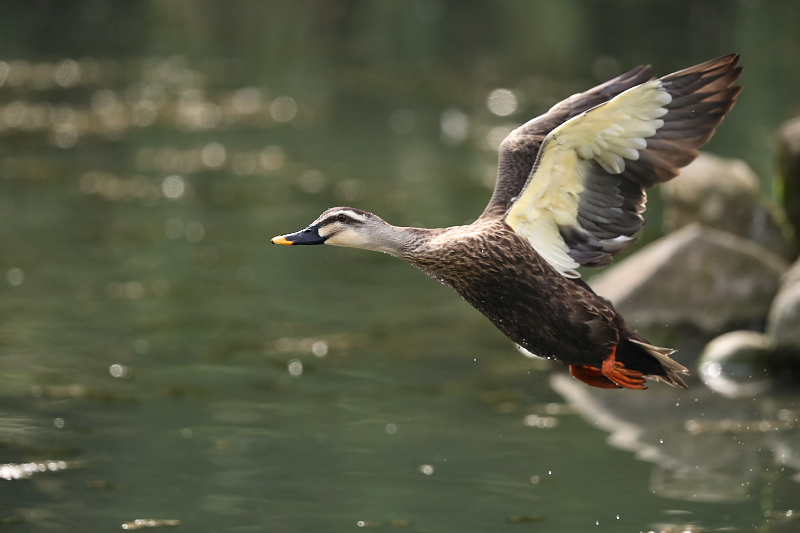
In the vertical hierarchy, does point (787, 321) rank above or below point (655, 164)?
above

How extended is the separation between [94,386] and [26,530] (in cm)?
298

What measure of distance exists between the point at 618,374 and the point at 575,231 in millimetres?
907

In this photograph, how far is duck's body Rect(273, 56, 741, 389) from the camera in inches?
274

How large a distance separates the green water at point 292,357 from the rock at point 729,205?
8.78ft

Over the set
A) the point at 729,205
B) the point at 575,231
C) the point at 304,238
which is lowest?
the point at 304,238

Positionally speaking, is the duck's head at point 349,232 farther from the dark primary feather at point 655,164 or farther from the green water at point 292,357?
the green water at point 292,357

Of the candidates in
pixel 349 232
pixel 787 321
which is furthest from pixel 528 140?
pixel 787 321

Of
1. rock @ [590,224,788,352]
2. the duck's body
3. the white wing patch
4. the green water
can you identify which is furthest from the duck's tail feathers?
rock @ [590,224,788,352]

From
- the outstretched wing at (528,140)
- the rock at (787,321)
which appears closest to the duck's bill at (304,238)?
the outstretched wing at (528,140)

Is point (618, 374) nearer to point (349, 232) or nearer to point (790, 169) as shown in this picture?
point (349, 232)

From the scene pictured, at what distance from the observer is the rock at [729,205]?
13586 mm

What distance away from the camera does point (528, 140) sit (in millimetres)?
7938

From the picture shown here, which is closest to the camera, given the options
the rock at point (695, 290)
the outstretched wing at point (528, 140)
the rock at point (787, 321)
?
the outstretched wing at point (528, 140)

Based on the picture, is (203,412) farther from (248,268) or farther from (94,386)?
(248,268)
